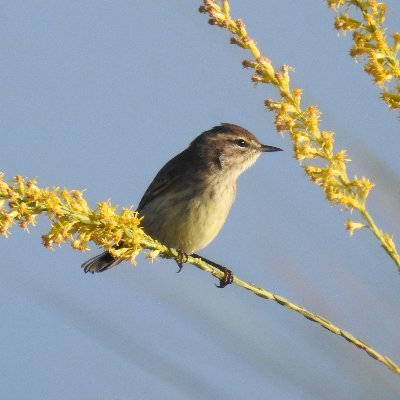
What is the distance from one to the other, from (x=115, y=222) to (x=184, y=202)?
115 inches

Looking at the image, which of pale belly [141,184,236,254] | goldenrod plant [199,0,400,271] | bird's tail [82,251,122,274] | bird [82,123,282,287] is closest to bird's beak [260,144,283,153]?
bird [82,123,282,287]

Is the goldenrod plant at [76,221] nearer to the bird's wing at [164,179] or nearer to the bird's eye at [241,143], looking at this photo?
the bird's wing at [164,179]

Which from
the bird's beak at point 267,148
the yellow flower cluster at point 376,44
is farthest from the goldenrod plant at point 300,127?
the bird's beak at point 267,148

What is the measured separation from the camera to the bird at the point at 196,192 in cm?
496

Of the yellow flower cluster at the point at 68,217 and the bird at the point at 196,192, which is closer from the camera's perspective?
the yellow flower cluster at the point at 68,217

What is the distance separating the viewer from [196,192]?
5.14 m

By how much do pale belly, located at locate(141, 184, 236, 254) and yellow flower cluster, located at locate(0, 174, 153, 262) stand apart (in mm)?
2718

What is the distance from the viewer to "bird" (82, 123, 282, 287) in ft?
16.3

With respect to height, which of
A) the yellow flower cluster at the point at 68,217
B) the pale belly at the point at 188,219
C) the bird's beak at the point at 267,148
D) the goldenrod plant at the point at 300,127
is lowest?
the yellow flower cluster at the point at 68,217

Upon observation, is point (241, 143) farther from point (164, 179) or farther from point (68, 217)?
point (68, 217)

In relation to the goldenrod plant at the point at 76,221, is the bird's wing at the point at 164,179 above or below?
above

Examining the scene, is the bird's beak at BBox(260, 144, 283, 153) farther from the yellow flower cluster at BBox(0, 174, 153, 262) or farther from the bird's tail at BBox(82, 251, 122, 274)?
the yellow flower cluster at BBox(0, 174, 153, 262)

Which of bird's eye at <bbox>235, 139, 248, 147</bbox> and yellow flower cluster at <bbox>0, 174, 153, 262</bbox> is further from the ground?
bird's eye at <bbox>235, 139, 248, 147</bbox>

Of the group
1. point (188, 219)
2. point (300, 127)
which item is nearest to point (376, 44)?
point (300, 127)
